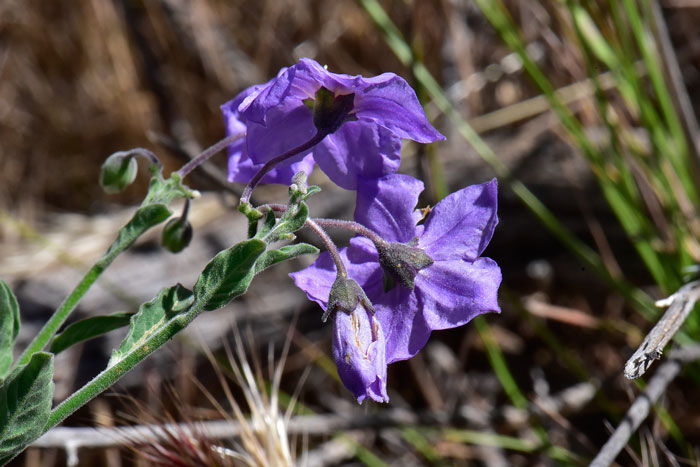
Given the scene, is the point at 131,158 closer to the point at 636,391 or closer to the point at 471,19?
the point at 636,391

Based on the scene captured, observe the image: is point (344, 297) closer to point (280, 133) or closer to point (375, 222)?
point (375, 222)

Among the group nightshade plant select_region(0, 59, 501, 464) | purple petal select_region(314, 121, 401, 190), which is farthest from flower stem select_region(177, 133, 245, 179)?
→ purple petal select_region(314, 121, 401, 190)

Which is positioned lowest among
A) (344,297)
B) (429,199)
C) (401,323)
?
(429,199)

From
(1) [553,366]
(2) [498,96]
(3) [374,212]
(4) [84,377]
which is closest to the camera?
(3) [374,212]

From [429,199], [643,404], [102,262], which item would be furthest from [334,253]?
[429,199]

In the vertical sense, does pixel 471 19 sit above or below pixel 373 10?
below

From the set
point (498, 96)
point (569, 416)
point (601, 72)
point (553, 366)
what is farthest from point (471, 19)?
point (569, 416)

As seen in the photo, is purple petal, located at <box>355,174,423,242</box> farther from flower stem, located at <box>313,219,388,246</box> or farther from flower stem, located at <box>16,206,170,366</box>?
flower stem, located at <box>16,206,170,366</box>

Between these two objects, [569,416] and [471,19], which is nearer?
[569,416]
